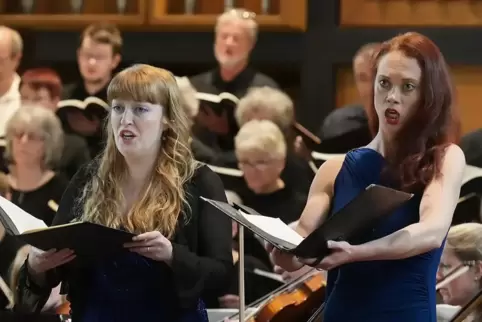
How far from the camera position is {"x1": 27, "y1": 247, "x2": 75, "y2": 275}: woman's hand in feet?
6.69

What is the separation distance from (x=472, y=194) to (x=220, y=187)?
182cm

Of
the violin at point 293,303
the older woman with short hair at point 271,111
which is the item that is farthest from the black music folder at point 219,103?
the violin at point 293,303

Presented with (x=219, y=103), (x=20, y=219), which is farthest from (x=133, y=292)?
(x=219, y=103)

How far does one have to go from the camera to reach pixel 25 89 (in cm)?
468

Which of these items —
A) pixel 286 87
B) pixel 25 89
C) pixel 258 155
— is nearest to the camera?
pixel 258 155

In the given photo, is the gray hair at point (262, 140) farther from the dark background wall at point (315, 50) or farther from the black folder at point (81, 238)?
the black folder at point (81, 238)

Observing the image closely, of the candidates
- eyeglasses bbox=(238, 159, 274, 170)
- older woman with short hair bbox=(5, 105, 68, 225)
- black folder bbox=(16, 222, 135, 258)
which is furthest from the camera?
older woman with short hair bbox=(5, 105, 68, 225)

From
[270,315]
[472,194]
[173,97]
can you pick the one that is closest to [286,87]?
[472,194]

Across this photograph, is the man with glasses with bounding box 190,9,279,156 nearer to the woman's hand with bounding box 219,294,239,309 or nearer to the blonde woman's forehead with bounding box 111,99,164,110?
the woman's hand with bounding box 219,294,239,309

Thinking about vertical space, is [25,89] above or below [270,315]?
above

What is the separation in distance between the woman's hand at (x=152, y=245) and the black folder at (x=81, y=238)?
2 centimetres

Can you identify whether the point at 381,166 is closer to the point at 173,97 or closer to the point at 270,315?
the point at 173,97

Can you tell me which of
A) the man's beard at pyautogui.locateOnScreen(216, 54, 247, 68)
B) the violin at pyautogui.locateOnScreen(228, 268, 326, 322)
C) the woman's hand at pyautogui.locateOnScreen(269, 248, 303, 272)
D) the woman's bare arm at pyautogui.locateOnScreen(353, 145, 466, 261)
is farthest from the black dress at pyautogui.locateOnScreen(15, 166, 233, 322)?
the man's beard at pyautogui.locateOnScreen(216, 54, 247, 68)

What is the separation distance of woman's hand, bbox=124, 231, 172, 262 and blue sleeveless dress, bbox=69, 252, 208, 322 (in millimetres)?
71
